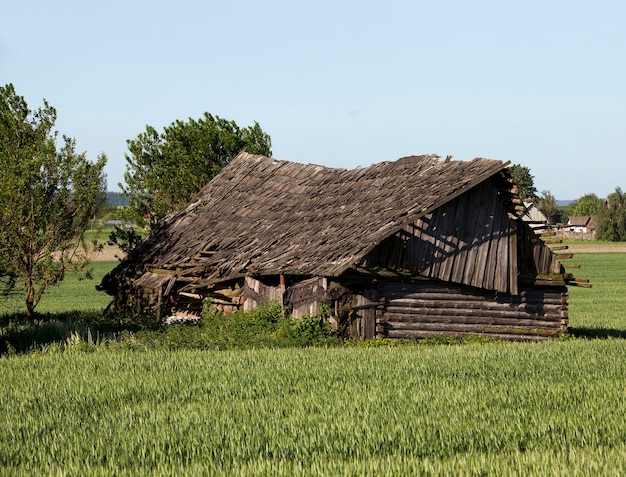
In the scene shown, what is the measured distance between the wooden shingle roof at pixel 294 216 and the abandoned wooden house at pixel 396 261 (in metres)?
0.06

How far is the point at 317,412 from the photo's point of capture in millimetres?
12664

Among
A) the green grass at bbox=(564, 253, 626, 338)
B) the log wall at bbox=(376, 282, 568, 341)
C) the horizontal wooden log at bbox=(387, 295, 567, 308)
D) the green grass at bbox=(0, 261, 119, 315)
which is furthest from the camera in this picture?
the green grass at bbox=(0, 261, 119, 315)

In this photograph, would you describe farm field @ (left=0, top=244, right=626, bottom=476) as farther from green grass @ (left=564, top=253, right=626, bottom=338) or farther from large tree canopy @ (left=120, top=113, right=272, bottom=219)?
large tree canopy @ (left=120, top=113, right=272, bottom=219)

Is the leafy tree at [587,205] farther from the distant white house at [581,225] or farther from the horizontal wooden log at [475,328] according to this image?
the horizontal wooden log at [475,328]

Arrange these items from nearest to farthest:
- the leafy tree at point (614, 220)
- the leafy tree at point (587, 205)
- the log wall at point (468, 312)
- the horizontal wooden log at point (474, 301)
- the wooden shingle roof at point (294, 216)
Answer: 1. the wooden shingle roof at point (294, 216)
2. the log wall at point (468, 312)
3. the horizontal wooden log at point (474, 301)
4. the leafy tree at point (614, 220)
5. the leafy tree at point (587, 205)

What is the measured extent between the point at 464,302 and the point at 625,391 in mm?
10254

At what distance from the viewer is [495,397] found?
1362cm

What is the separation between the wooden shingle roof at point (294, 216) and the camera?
76.7 ft

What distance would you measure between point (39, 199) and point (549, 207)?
134 meters

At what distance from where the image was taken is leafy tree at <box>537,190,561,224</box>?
15162 centimetres

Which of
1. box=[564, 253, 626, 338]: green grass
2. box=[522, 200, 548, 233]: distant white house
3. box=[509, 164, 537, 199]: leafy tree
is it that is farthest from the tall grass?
box=[509, 164, 537, 199]: leafy tree

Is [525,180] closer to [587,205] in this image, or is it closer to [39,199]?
[587,205]

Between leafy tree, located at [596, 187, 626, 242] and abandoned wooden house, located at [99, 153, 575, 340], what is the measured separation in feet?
308

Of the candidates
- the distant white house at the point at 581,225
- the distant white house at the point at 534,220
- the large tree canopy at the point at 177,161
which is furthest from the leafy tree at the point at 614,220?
the large tree canopy at the point at 177,161
